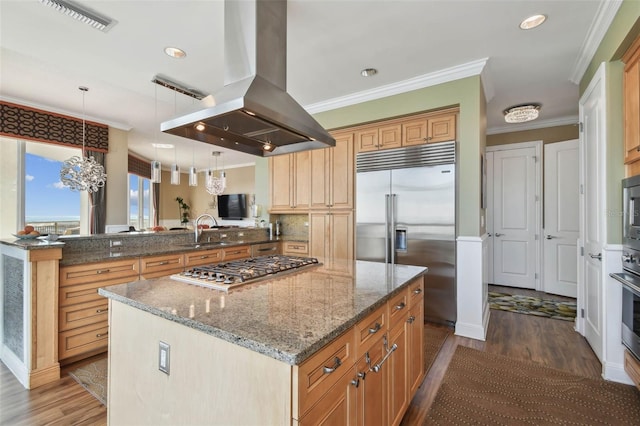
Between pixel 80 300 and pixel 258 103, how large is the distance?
93.5 inches

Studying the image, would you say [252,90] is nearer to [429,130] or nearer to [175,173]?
[175,173]

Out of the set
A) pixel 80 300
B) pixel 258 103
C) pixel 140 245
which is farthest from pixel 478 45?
pixel 80 300

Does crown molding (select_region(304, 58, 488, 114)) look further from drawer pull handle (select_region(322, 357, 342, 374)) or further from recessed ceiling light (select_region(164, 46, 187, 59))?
drawer pull handle (select_region(322, 357, 342, 374))

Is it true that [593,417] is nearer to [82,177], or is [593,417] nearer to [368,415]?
[368,415]

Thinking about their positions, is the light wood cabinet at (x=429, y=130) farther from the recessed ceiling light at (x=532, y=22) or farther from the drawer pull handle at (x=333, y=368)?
the drawer pull handle at (x=333, y=368)

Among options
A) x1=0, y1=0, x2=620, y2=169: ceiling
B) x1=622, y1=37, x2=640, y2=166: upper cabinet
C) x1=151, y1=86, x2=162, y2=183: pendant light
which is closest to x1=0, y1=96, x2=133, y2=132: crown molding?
x1=0, y1=0, x2=620, y2=169: ceiling

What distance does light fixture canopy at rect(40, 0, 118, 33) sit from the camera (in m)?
2.06

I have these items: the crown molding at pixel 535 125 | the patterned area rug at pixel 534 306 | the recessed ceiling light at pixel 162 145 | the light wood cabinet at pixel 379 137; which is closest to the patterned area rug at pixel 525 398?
the patterned area rug at pixel 534 306

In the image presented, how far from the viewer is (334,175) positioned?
4.06m

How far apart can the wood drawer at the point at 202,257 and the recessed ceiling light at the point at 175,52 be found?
2.00 m

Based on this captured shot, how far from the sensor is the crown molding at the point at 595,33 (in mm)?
2104

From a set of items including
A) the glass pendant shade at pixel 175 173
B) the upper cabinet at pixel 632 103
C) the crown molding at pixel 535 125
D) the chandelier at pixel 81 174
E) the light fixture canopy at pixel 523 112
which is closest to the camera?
the upper cabinet at pixel 632 103

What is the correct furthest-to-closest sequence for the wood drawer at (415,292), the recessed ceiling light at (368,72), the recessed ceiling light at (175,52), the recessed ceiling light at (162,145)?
the recessed ceiling light at (162,145) < the recessed ceiling light at (368,72) < the recessed ceiling light at (175,52) < the wood drawer at (415,292)

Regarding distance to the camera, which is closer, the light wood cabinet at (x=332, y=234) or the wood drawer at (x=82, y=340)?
the wood drawer at (x=82, y=340)
